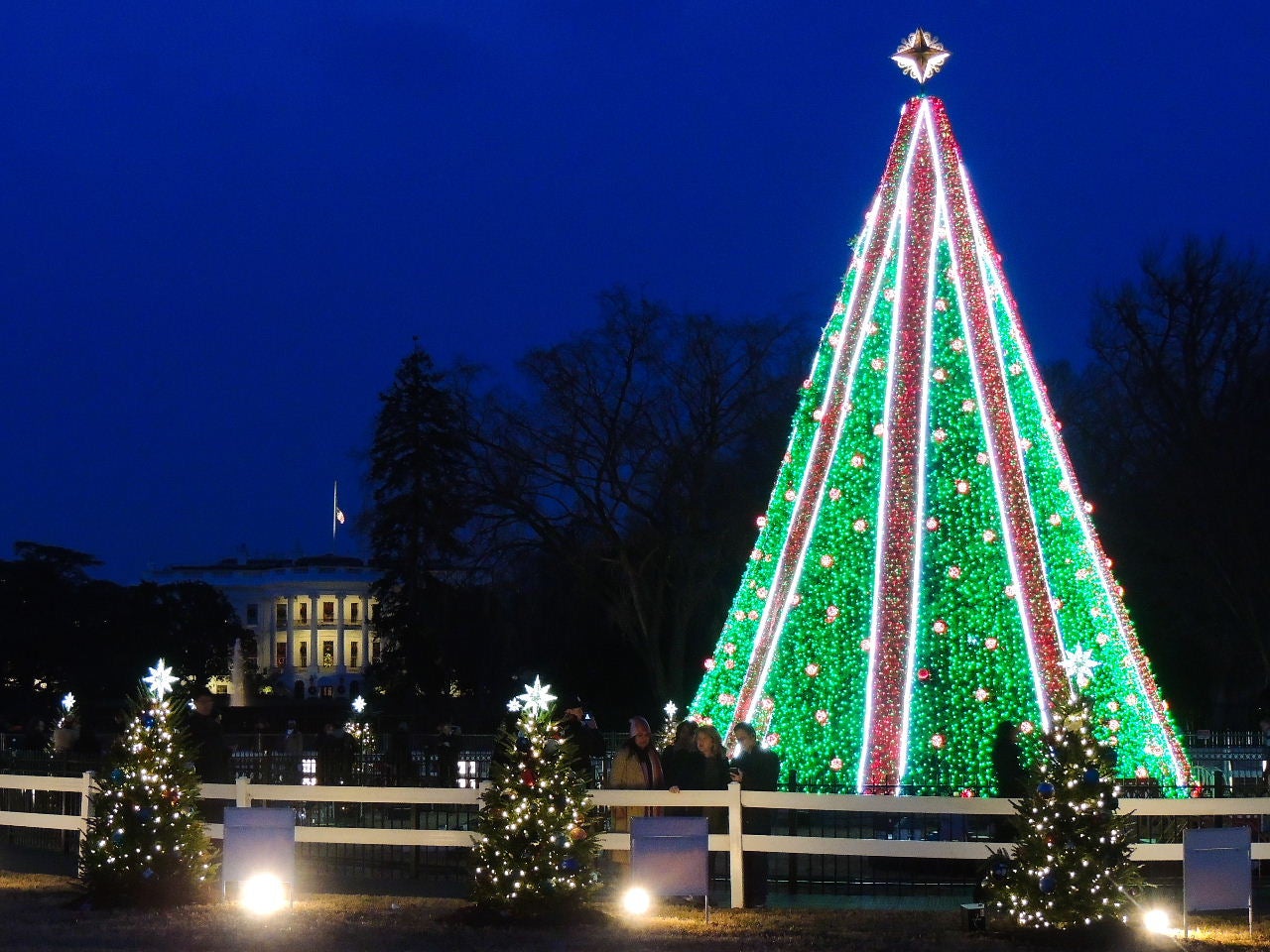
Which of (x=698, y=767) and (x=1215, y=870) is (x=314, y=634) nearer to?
(x=698, y=767)

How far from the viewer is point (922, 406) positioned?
18312mm

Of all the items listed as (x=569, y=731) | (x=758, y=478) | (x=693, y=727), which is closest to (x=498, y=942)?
(x=569, y=731)

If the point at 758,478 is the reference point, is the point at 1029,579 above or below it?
below

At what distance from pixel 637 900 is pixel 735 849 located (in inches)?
36.7

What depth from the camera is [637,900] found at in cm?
1220

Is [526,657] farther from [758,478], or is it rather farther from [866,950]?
[866,950]

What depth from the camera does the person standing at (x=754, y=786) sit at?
42.9 ft

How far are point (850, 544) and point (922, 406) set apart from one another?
1676 mm

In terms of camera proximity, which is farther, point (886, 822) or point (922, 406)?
point (922, 406)

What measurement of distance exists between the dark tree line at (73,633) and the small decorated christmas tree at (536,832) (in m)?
58.9

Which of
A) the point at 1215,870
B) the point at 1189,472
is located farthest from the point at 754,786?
the point at 1189,472

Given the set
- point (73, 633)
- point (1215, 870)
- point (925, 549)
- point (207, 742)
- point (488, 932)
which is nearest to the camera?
point (1215, 870)

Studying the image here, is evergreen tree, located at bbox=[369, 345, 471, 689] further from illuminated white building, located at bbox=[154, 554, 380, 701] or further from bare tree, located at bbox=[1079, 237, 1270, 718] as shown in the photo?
illuminated white building, located at bbox=[154, 554, 380, 701]

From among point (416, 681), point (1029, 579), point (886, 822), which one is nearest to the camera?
point (886, 822)
